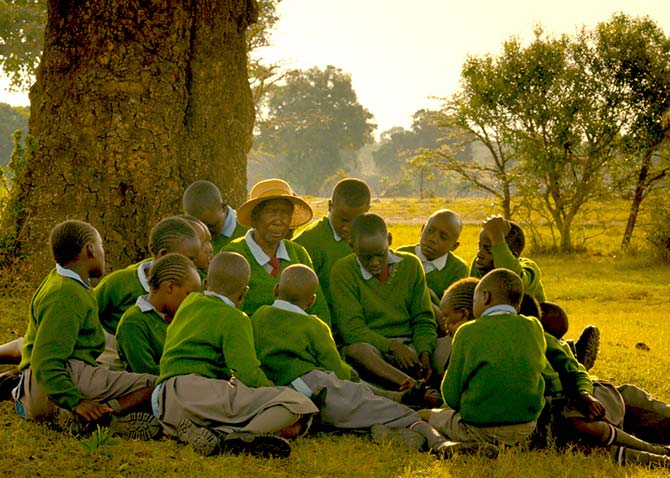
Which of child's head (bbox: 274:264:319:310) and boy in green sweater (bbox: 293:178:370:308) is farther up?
boy in green sweater (bbox: 293:178:370:308)

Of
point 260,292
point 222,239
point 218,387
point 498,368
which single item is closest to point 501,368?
point 498,368

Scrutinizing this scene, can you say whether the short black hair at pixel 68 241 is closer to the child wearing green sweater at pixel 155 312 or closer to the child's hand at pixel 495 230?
the child wearing green sweater at pixel 155 312

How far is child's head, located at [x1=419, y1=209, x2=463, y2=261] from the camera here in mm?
6559

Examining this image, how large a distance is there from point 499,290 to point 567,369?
0.73 metres

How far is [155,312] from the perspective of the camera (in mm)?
5254

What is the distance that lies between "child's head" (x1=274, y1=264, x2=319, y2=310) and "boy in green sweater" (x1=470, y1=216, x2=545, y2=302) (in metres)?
1.50

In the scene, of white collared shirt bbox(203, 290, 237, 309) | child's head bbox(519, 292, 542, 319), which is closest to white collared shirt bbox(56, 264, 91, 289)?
white collared shirt bbox(203, 290, 237, 309)

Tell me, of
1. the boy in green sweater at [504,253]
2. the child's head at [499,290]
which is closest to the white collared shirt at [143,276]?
Answer: the child's head at [499,290]

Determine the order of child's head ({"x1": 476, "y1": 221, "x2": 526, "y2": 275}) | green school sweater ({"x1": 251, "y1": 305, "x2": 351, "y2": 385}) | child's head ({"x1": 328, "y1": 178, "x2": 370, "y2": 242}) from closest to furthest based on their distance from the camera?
1. green school sweater ({"x1": 251, "y1": 305, "x2": 351, "y2": 385})
2. child's head ({"x1": 476, "y1": 221, "x2": 526, "y2": 275})
3. child's head ({"x1": 328, "y1": 178, "x2": 370, "y2": 242})

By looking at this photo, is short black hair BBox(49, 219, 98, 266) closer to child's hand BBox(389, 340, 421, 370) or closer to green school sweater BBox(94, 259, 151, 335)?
→ green school sweater BBox(94, 259, 151, 335)

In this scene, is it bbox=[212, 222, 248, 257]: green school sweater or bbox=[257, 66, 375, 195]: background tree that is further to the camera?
bbox=[257, 66, 375, 195]: background tree

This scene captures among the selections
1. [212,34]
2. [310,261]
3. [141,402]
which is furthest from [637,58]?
[141,402]

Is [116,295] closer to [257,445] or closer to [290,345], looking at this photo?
[290,345]

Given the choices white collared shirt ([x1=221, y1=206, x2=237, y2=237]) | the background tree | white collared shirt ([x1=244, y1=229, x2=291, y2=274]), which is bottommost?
white collared shirt ([x1=244, y1=229, x2=291, y2=274])
